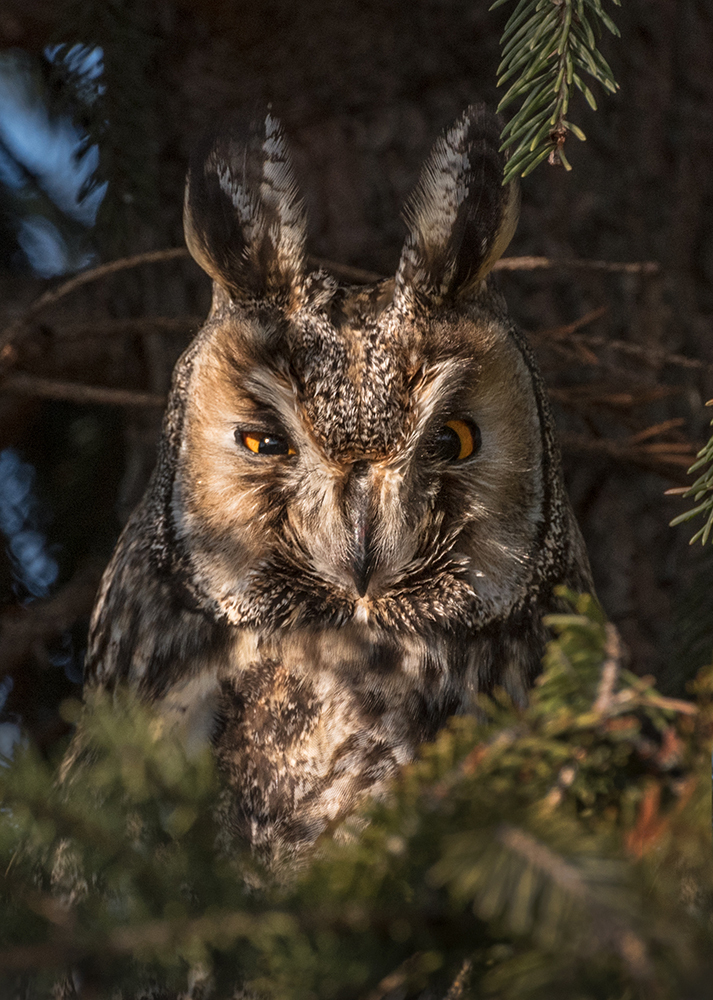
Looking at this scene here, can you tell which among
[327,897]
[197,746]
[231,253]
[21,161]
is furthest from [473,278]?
[21,161]

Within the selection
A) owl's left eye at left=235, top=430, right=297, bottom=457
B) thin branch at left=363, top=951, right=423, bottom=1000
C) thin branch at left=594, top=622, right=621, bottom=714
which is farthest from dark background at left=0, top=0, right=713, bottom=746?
thin branch at left=363, top=951, right=423, bottom=1000

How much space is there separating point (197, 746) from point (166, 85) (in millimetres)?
1707

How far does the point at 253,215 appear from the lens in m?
1.36

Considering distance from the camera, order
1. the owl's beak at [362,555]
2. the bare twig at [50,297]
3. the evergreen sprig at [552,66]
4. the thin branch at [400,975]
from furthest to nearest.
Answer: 1. the bare twig at [50,297]
2. the owl's beak at [362,555]
3. the evergreen sprig at [552,66]
4. the thin branch at [400,975]

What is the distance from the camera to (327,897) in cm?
67

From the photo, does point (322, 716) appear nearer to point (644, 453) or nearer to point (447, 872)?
point (447, 872)

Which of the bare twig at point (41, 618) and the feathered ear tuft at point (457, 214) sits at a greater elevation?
the feathered ear tuft at point (457, 214)

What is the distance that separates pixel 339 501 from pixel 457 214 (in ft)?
1.55

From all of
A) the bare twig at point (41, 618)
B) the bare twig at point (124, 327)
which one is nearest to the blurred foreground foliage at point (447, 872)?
the bare twig at point (124, 327)

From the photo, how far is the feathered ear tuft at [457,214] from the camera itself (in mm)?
1321

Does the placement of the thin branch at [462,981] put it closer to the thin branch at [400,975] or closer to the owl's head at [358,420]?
the thin branch at [400,975]

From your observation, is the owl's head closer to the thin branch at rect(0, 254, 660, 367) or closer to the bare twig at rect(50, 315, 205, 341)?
the thin branch at rect(0, 254, 660, 367)

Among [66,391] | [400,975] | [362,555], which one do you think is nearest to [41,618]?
[66,391]

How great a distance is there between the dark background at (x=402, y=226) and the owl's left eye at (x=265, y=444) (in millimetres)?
814
